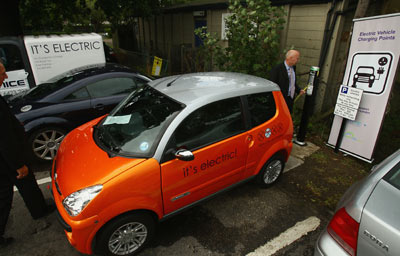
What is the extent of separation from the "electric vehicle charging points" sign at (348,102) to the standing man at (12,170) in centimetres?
468

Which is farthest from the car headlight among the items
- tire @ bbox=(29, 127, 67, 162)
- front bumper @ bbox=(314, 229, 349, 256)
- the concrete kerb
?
the concrete kerb

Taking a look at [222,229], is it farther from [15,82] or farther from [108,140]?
[15,82]

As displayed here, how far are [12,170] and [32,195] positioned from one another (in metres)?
0.47

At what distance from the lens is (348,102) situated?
425cm

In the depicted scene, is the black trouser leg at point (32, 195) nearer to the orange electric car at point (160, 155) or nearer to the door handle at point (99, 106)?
the orange electric car at point (160, 155)

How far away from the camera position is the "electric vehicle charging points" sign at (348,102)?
4.11 metres

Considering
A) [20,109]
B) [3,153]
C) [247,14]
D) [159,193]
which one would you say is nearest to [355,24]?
[247,14]


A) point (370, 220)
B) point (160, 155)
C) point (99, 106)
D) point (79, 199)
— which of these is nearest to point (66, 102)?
point (99, 106)

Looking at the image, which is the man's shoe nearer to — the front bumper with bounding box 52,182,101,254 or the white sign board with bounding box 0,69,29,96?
the front bumper with bounding box 52,182,101,254

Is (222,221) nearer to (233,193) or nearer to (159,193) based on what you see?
(233,193)

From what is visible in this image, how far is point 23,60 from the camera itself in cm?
639

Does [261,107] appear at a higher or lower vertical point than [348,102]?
higher

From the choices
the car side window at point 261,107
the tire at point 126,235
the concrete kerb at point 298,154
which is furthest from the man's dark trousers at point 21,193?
the concrete kerb at point 298,154

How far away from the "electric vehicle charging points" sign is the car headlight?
4.04 meters
